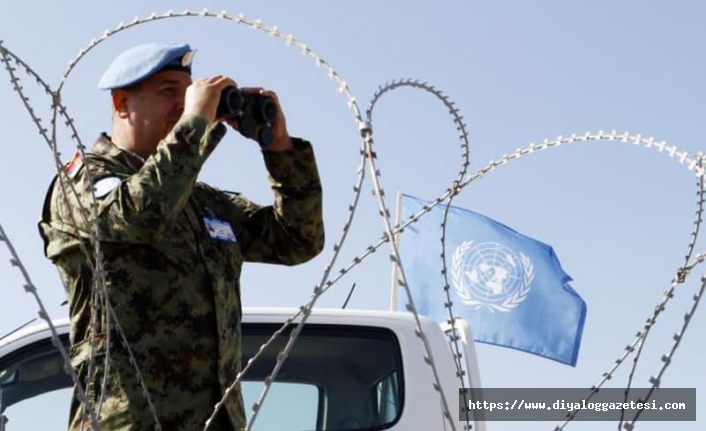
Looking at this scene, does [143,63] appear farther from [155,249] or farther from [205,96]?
[155,249]

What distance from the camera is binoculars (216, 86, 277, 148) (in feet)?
10.7

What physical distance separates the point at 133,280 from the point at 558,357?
8546 millimetres

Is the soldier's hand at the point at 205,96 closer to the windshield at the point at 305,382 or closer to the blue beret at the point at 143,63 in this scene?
the blue beret at the point at 143,63

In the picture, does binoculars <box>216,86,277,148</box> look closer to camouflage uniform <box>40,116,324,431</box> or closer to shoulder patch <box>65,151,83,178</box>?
camouflage uniform <box>40,116,324,431</box>

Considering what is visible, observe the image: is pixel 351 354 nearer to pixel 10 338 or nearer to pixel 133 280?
pixel 10 338

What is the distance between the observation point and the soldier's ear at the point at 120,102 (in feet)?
11.2

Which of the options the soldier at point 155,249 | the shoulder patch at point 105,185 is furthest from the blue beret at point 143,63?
the shoulder patch at point 105,185

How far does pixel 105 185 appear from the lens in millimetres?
3191

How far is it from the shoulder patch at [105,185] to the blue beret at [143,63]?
30 cm

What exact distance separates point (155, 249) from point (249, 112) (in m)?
0.40

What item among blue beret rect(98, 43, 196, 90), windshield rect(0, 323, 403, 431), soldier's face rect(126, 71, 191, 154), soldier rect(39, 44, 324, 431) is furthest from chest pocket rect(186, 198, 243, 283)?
windshield rect(0, 323, 403, 431)

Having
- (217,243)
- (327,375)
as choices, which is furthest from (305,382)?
(217,243)

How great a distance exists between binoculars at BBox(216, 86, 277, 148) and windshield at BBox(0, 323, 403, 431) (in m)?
1.61

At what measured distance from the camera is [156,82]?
3.42 metres
